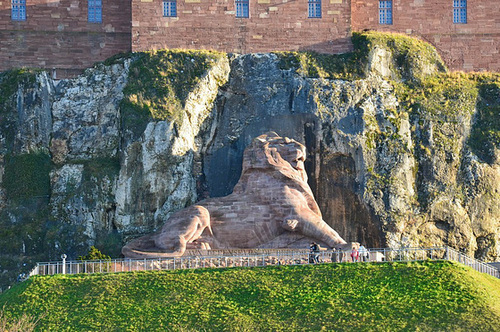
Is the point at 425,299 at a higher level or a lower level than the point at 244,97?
lower

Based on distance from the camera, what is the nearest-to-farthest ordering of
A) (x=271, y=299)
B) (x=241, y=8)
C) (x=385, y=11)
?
(x=271, y=299), (x=241, y=8), (x=385, y=11)

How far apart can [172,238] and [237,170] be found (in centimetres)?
615

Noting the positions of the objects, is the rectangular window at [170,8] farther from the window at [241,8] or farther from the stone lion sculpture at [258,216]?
Answer: the stone lion sculpture at [258,216]

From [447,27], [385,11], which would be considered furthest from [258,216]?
[447,27]

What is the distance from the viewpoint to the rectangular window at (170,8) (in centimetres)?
6069

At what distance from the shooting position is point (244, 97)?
59281mm

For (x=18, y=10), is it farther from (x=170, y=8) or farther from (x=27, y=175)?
(x=27, y=175)

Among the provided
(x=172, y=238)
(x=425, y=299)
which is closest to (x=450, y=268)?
(x=425, y=299)

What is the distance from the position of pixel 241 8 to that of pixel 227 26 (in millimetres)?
1171

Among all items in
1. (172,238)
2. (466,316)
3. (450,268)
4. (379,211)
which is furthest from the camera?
(379,211)

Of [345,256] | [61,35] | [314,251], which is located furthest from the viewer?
[61,35]

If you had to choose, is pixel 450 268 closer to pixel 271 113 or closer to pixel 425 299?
pixel 425 299

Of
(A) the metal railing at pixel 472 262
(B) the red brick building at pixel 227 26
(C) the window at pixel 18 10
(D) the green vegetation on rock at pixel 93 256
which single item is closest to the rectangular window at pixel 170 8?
(B) the red brick building at pixel 227 26

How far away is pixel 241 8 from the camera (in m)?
61.2
